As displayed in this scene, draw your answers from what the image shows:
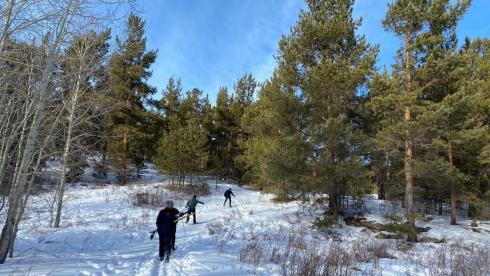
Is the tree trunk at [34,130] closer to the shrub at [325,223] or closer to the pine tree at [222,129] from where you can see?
the shrub at [325,223]

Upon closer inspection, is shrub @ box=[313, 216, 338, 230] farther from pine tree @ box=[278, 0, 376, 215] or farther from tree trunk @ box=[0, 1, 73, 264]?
tree trunk @ box=[0, 1, 73, 264]

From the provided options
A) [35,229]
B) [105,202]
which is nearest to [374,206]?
[105,202]

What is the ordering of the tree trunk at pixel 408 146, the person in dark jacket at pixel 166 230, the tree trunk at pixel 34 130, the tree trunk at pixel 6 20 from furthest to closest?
the tree trunk at pixel 408 146
the person in dark jacket at pixel 166 230
the tree trunk at pixel 34 130
the tree trunk at pixel 6 20

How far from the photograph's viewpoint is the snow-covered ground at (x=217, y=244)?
7.97 metres

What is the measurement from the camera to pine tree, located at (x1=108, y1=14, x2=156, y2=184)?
98.1 feet

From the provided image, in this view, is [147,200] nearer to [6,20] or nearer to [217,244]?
[217,244]

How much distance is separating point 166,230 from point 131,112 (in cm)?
2369

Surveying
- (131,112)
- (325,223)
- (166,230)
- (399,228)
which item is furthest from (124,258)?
(131,112)

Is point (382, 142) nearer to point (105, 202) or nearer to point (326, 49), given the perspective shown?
point (326, 49)

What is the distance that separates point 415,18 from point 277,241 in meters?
12.7

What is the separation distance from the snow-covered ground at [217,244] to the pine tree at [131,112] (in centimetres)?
527

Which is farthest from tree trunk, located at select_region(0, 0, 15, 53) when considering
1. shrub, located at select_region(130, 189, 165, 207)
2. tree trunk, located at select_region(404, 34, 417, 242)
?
shrub, located at select_region(130, 189, 165, 207)

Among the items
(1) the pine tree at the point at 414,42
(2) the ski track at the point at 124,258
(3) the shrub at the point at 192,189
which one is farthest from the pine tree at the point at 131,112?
(1) the pine tree at the point at 414,42

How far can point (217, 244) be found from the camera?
38.7 ft
